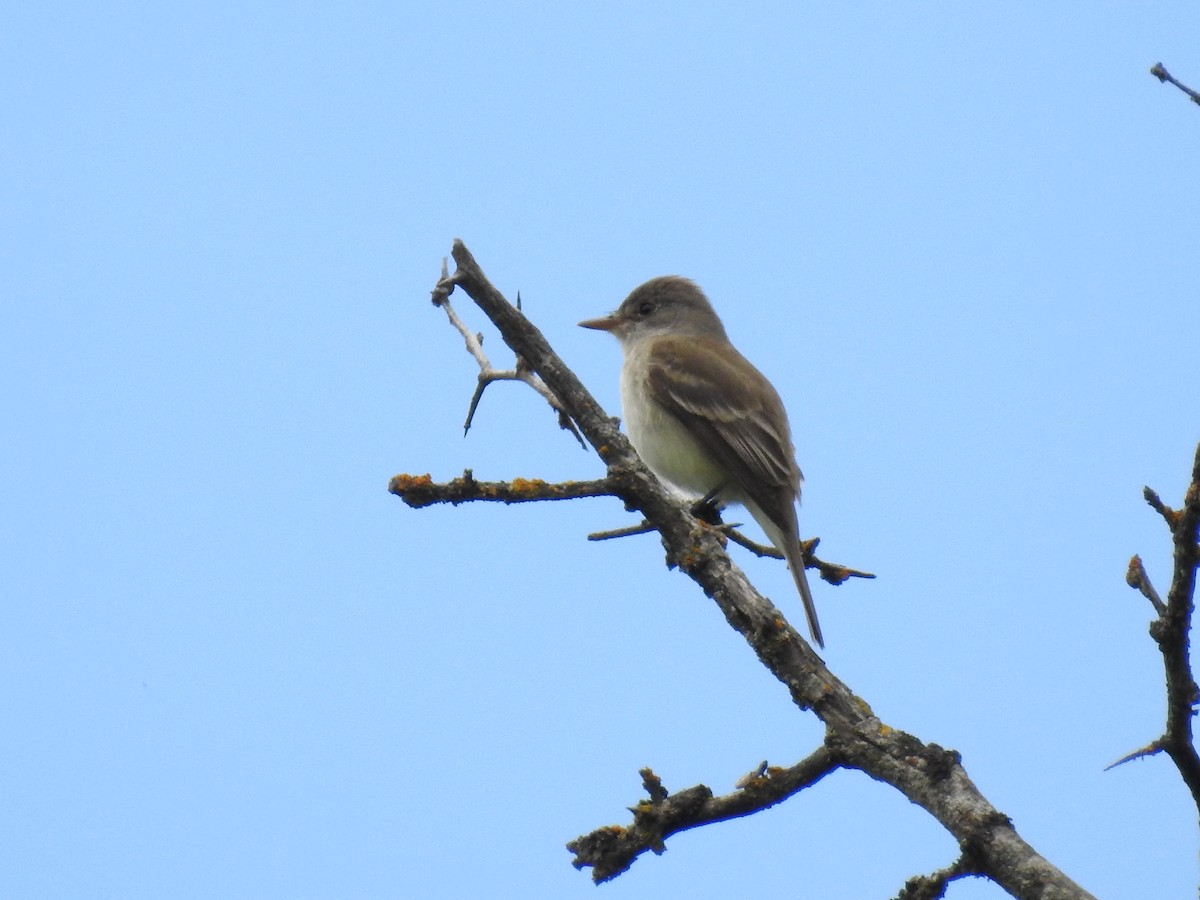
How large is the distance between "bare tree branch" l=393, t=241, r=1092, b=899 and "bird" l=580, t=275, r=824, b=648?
2676 millimetres

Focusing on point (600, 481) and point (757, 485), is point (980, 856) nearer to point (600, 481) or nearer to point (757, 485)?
point (600, 481)

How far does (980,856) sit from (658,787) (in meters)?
0.86

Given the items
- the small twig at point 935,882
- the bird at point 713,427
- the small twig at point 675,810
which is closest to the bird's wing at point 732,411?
the bird at point 713,427

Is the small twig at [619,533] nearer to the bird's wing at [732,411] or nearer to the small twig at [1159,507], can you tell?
the small twig at [1159,507]

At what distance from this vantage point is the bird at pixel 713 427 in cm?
766

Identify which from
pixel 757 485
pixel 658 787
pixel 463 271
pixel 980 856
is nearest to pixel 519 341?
pixel 463 271

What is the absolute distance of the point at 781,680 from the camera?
3.84 meters

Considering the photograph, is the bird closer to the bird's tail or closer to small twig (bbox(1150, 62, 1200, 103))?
the bird's tail

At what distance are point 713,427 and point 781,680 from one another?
4239mm

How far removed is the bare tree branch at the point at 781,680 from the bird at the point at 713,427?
268 cm

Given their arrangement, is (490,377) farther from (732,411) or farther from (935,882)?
(732,411)

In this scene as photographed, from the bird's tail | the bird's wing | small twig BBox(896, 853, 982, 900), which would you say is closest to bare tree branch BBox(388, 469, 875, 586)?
small twig BBox(896, 853, 982, 900)

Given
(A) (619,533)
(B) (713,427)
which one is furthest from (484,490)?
(B) (713,427)

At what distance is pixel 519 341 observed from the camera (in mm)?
4402
